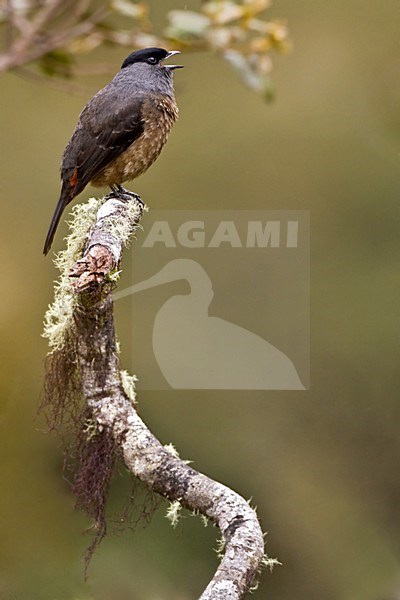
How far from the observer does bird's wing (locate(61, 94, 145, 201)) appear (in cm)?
287

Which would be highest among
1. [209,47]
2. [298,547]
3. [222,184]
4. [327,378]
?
[222,184]

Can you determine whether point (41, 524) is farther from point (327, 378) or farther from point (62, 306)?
point (62, 306)

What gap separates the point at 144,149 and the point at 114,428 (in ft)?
3.81

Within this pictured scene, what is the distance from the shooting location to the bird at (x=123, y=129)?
2879mm

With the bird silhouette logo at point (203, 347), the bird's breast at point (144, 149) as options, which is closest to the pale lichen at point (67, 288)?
the bird's breast at point (144, 149)

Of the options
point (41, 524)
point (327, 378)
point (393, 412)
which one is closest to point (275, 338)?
point (327, 378)

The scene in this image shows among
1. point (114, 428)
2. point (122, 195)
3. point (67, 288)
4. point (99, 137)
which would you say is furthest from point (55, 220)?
point (114, 428)

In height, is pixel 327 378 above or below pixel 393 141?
below

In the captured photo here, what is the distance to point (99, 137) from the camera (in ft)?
9.55

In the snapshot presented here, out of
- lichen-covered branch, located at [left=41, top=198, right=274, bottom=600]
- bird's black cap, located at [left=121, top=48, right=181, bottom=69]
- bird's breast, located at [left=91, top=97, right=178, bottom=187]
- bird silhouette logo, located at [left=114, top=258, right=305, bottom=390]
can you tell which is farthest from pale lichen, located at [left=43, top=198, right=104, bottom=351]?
bird silhouette logo, located at [left=114, top=258, right=305, bottom=390]

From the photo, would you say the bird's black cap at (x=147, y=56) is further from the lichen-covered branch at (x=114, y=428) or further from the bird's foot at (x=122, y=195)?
the lichen-covered branch at (x=114, y=428)

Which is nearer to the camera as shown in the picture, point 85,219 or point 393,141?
point 85,219

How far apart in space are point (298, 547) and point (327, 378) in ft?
2.43

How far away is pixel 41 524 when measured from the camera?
4.22 metres
